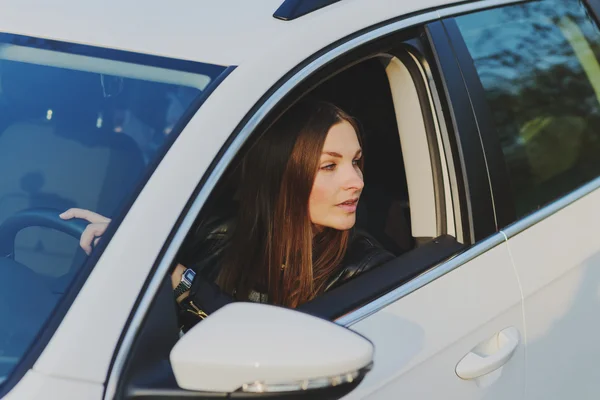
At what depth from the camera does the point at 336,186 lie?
2287mm

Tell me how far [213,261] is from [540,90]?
100 centimetres

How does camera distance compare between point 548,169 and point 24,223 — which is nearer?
point 24,223

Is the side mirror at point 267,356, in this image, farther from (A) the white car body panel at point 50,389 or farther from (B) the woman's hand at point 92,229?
(B) the woman's hand at point 92,229

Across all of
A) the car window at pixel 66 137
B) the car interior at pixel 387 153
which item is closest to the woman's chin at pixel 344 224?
the car interior at pixel 387 153

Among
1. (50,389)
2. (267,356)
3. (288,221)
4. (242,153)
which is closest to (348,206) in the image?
(288,221)

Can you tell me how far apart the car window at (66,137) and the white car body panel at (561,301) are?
0.83m

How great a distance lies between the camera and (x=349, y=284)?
72.6 inches

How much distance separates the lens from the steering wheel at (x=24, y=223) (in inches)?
64.3

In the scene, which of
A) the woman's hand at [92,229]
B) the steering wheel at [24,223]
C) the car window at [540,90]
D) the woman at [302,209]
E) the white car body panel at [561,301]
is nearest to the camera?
the woman's hand at [92,229]

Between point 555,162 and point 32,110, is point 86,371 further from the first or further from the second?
point 555,162

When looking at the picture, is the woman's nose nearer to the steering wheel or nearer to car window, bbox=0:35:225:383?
car window, bbox=0:35:225:383

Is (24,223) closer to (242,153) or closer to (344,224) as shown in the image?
(242,153)

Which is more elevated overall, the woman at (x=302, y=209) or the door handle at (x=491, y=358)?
the woman at (x=302, y=209)

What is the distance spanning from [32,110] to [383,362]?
32.8 inches
